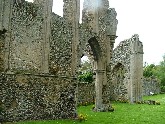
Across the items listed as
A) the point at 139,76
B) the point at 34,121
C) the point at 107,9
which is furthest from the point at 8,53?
the point at 139,76

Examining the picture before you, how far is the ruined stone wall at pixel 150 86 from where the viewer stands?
42116 millimetres

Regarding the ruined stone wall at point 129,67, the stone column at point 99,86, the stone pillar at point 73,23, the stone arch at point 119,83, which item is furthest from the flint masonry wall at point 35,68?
the stone arch at point 119,83

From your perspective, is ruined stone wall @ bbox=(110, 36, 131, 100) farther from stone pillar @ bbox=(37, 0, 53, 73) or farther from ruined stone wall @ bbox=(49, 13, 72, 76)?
stone pillar @ bbox=(37, 0, 53, 73)

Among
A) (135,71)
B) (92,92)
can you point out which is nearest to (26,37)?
(92,92)

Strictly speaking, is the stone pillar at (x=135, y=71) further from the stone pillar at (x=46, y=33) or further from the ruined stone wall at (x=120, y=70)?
the stone pillar at (x=46, y=33)

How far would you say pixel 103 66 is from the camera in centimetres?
2038

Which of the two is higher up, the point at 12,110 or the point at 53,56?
the point at 53,56

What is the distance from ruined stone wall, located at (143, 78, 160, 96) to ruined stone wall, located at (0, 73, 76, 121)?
27748 mm

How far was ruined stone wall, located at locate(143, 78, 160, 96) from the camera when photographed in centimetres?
4212

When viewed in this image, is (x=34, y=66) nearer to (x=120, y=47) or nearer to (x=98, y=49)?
(x=98, y=49)

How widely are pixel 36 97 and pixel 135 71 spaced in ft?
51.4

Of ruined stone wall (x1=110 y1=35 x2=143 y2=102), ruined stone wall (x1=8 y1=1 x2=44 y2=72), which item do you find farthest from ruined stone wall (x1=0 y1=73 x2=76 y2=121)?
ruined stone wall (x1=110 y1=35 x2=143 y2=102)

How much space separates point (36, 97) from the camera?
13.9 metres

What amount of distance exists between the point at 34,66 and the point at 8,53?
1.75m
